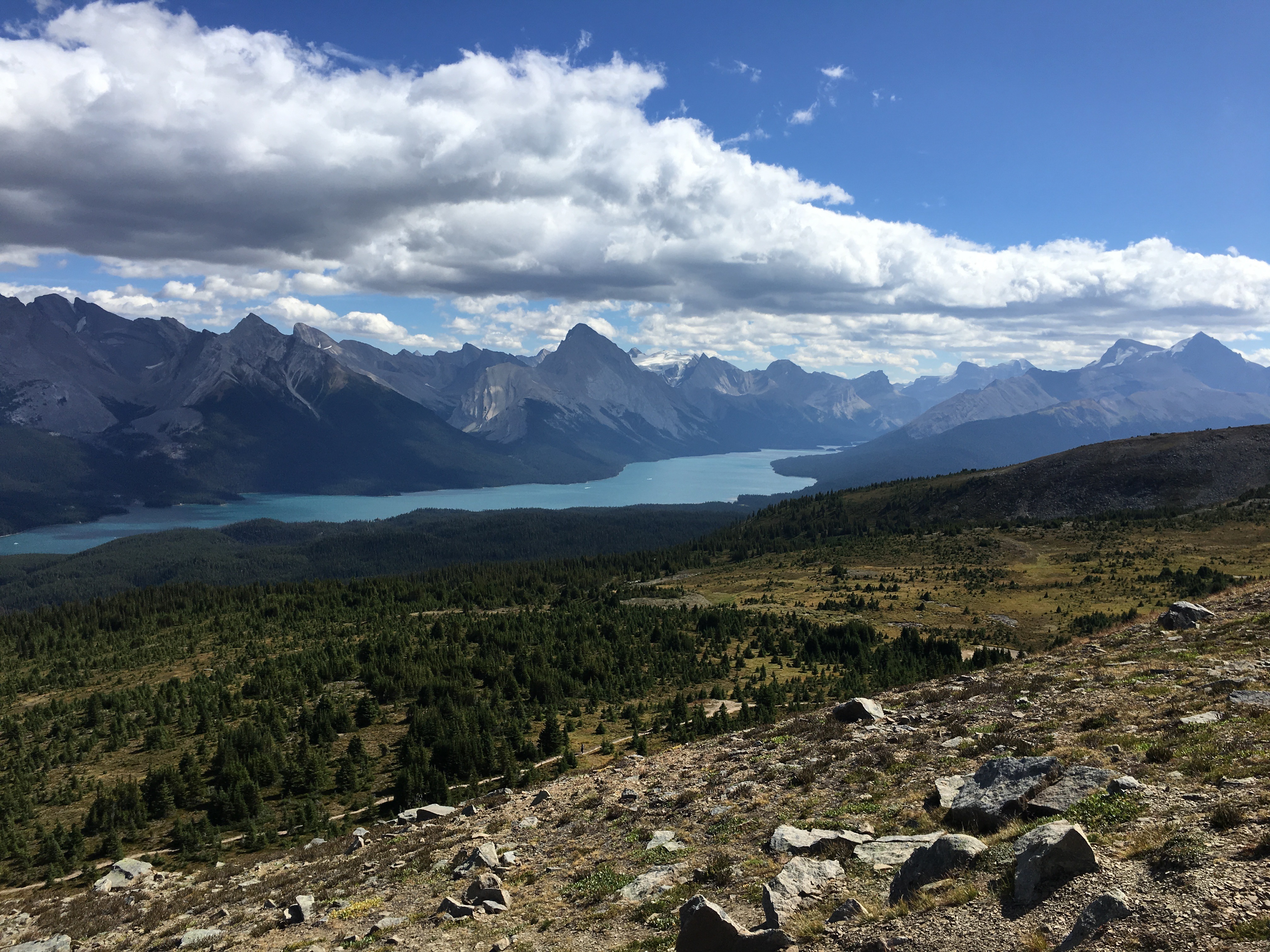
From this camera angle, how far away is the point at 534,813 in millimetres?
27531

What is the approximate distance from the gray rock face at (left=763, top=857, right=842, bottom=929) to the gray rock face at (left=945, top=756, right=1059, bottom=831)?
11.3 feet

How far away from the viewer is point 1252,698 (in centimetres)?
1952

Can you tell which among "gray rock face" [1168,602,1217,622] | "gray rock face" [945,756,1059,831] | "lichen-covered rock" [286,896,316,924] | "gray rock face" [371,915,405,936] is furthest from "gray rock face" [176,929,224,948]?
"gray rock face" [1168,602,1217,622]

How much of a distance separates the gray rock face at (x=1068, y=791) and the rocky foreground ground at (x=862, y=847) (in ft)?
0.21

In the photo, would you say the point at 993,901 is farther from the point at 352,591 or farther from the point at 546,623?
the point at 352,591

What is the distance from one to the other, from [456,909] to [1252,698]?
23.3m

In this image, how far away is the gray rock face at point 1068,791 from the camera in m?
14.7

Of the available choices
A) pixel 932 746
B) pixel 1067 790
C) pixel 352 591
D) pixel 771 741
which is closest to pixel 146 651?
pixel 352 591

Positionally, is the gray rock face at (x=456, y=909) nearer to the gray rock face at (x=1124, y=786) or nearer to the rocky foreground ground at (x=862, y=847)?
the rocky foreground ground at (x=862, y=847)

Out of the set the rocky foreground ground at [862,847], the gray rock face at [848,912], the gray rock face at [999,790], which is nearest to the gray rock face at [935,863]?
the rocky foreground ground at [862,847]

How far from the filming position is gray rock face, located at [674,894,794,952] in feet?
39.7

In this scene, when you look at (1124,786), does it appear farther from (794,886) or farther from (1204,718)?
(794,886)

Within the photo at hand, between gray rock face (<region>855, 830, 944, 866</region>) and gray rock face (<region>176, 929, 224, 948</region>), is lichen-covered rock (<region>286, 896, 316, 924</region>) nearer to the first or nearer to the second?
gray rock face (<region>176, 929, 224, 948</region>)

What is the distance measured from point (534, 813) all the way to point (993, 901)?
19976mm
